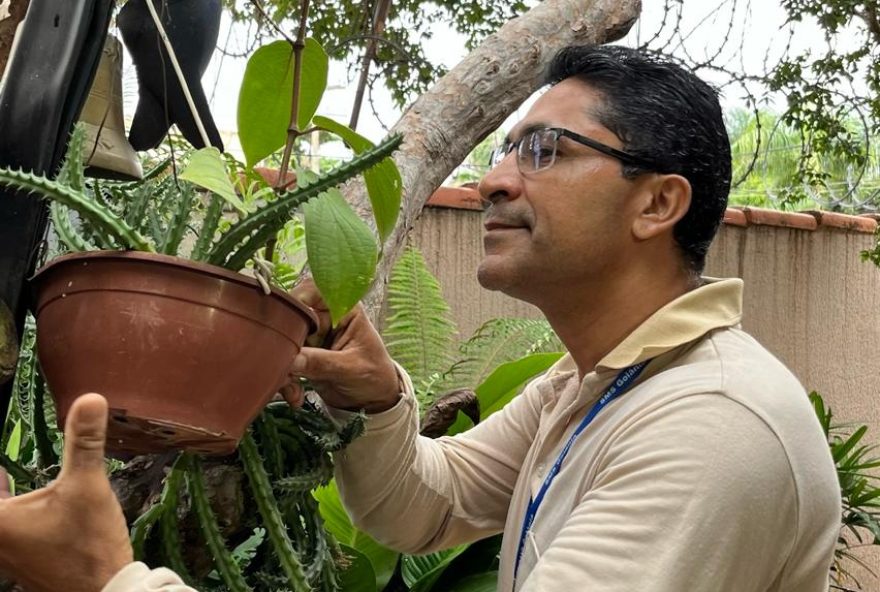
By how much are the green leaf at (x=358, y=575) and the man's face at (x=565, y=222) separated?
112cm

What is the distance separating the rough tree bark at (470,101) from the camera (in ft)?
7.70

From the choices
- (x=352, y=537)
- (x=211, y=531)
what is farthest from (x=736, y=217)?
(x=211, y=531)

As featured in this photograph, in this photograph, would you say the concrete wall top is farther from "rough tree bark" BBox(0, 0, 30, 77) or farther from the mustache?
"rough tree bark" BBox(0, 0, 30, 77)

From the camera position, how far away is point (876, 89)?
586cm

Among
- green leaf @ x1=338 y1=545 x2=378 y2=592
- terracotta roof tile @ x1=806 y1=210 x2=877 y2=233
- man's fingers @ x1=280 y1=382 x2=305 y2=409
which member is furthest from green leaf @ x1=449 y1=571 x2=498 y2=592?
terracotta roof tile @ x1=806 y1=210 x2=877 y2=233

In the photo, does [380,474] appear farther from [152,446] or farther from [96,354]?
[96,354]

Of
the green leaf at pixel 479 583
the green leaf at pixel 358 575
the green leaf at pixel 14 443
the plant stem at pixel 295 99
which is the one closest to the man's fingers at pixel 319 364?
the plant stem at pixel 295 99

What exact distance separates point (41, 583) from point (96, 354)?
242 mm

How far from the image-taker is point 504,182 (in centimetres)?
Answer: 179

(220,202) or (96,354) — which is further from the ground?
(220,202)

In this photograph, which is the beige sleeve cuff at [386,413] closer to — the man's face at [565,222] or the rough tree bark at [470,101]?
the man's face at [565,222]

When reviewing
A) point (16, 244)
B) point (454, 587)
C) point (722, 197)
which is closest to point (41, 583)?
point (16, 244)

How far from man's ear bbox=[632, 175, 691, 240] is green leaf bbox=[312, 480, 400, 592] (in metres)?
1.42

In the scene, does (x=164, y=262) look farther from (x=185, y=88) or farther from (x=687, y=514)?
(x=687, y=514)
